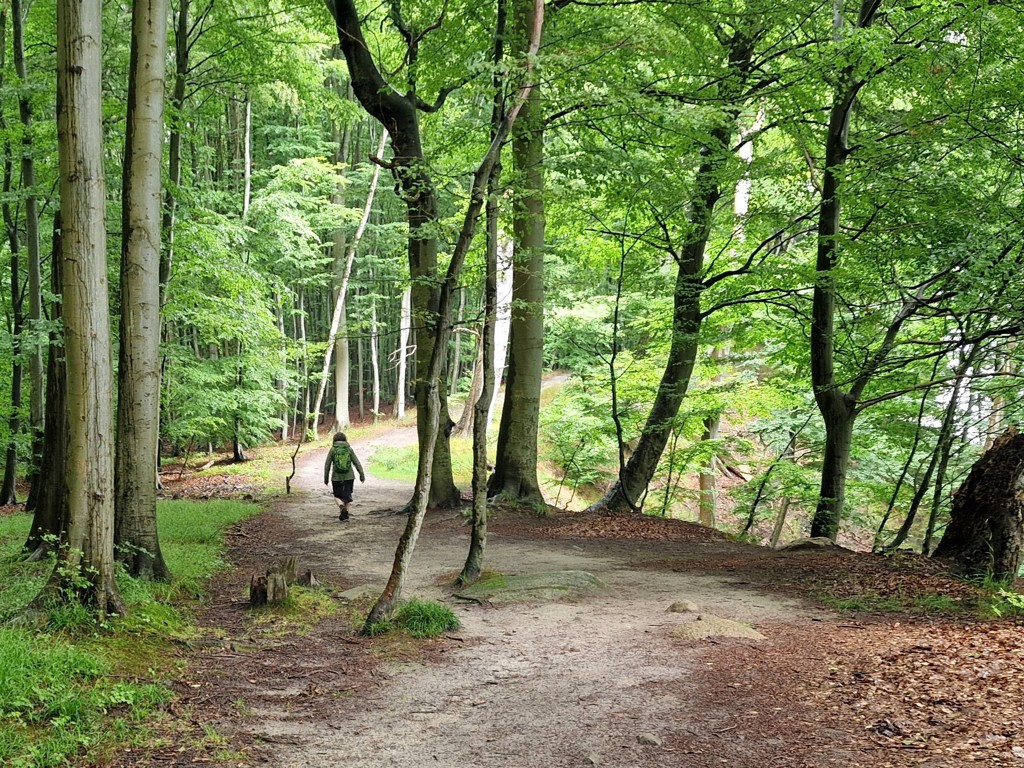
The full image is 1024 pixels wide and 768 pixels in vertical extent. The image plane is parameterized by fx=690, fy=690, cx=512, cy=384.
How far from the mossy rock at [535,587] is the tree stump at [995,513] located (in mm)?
3815

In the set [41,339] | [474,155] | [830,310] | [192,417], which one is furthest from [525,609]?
[192,417]

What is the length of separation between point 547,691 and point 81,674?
2944 mm

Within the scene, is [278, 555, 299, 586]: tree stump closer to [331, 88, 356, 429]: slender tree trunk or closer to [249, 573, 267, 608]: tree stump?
[249, 573, 267, 608]: tree stump

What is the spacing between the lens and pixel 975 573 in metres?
6.97

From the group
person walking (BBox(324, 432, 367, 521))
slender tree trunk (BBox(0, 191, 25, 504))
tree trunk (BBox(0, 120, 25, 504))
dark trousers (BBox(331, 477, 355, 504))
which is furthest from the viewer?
slender tree trunk (BBox(0, 191, 25, 504))

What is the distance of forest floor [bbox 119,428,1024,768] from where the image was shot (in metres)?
3.74

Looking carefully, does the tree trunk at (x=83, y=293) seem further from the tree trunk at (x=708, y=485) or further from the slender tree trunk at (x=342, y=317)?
the slender tree trunk at (x=342, y=317)

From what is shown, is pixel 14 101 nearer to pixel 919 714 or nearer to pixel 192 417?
pixel 192 417

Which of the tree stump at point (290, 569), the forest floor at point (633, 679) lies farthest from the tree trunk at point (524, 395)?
the tree stump at point (290, 569)

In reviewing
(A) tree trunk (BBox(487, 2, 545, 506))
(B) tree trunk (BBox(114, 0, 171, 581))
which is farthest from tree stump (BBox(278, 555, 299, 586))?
(A) tree trunk (BBox(487, 2, 545, 506))

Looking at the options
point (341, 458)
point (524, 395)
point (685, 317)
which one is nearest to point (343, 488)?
point (341, 458)

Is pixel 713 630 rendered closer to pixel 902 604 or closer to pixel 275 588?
pixel 902 604

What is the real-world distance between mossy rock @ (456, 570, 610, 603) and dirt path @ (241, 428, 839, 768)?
0.55 ft

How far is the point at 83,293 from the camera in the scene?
4953 mm
